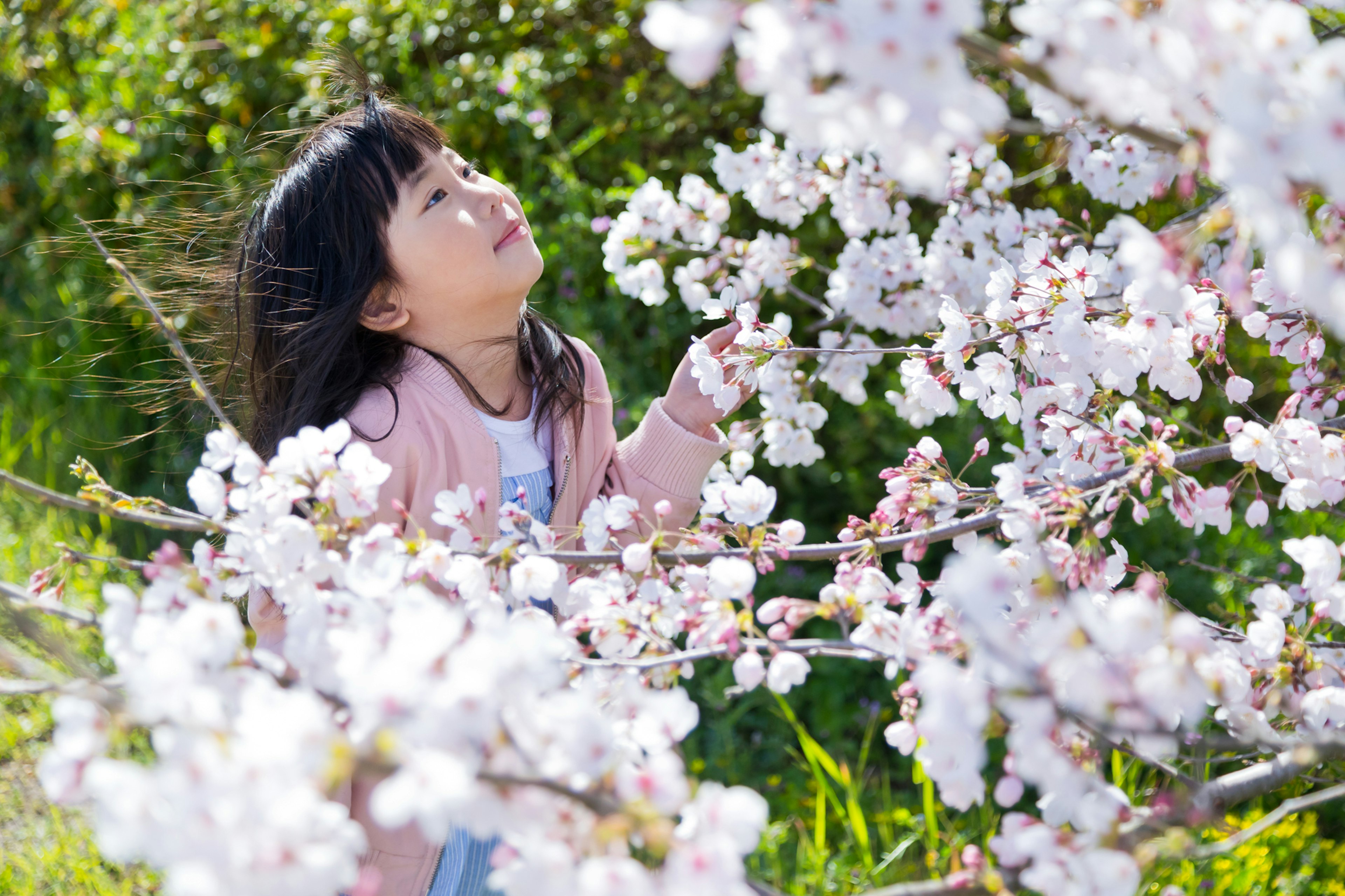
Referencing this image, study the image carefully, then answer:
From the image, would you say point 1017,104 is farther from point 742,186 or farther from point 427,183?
point 427,183

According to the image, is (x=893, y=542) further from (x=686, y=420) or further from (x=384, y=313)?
(x=384, y=313)

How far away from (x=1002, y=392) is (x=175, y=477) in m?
3.35

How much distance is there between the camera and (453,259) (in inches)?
64.8

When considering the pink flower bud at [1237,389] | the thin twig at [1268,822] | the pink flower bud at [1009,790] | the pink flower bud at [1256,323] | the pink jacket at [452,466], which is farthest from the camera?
the pink jacket at [452,466]

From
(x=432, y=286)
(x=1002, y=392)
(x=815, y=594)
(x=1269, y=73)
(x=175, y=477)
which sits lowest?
(x=175, y=477)

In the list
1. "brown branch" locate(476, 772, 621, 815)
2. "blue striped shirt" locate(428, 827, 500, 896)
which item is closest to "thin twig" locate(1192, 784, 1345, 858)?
"brown branch" locate(476, 772, 621, 815)

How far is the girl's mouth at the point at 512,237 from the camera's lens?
1710 mm

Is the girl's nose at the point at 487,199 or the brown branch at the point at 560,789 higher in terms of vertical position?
the brown branch at the point at 560,789

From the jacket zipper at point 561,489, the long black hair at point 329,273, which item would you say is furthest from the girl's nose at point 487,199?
the jacket zipper at point 561,489

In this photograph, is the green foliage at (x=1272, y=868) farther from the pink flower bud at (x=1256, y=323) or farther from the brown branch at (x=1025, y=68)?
the brown branch at (x=1025, y=68)

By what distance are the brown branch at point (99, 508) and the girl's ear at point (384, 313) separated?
0.59m

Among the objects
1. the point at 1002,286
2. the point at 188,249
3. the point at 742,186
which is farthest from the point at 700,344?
the point at 188,249

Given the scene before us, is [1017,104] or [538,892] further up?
[538,892]

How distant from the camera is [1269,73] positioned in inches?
26.7
